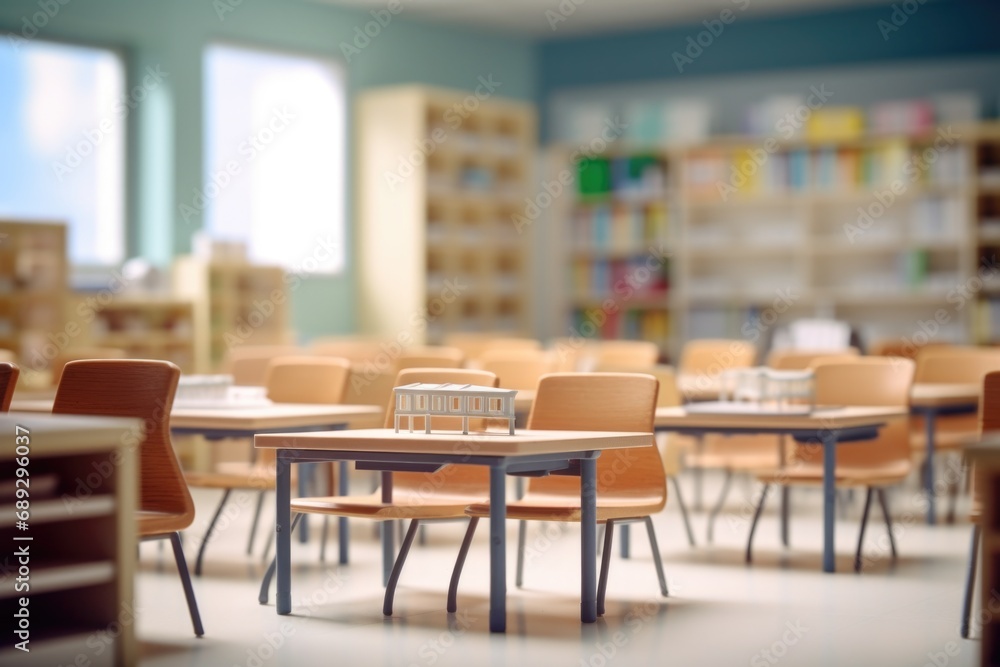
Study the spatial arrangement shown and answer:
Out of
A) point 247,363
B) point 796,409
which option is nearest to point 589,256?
point 247,363

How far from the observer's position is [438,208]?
11789 mm

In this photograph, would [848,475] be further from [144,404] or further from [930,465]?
[144,404]

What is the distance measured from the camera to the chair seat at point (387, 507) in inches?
191

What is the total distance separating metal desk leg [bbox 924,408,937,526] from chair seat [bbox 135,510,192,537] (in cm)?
390

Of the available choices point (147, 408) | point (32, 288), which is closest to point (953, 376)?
point (147, 408)

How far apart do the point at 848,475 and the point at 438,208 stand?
241 inches

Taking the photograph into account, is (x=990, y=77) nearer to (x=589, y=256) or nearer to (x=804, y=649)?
(x=589, y=256)

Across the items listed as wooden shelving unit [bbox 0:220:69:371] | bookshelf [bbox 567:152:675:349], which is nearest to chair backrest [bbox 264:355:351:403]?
wooden shelving unit [bbox 0:220:69:371]

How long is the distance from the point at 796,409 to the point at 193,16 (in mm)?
6019

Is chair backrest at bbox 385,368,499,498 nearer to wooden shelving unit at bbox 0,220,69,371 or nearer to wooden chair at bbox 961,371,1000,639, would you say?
wooden chair at bbox 961,371,1000,639

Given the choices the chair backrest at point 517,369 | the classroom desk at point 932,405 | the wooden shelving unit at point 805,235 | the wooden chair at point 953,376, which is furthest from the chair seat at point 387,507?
the wooden shelving unit at point 805,235

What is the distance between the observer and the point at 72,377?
4.57 meters

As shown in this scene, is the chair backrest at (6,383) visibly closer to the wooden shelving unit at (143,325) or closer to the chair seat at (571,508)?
the chair seat at (571,508)

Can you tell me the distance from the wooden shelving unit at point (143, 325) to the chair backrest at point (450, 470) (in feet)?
13.3
